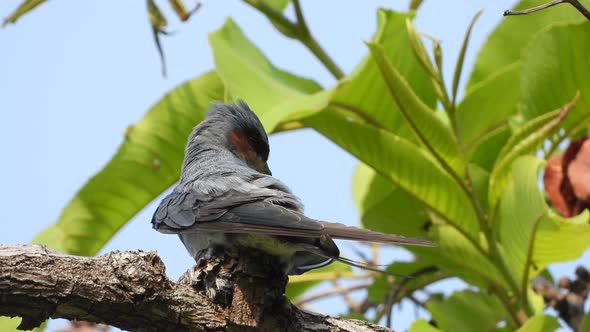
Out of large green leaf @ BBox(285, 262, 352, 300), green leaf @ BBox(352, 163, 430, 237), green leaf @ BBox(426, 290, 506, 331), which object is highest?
green leaf @ BBox(352, 163, 430, 237)

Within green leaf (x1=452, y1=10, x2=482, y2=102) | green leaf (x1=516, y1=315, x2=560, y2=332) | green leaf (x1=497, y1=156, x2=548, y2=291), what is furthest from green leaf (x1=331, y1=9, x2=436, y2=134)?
green leaf (x1=516, y1=315, x2=560, y2=332)

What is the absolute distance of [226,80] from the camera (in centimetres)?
422

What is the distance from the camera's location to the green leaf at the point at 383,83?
434 cm

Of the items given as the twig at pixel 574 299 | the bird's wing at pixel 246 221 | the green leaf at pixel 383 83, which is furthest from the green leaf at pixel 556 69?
the bird's wing at pixel 246 221

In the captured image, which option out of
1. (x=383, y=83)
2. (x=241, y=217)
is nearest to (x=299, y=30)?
(x=383, y=83)

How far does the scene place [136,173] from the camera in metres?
4.73

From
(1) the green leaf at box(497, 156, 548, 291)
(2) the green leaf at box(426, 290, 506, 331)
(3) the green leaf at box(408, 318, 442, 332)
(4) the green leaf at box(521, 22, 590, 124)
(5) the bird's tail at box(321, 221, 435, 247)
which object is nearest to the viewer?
(5) the bird's tail at box(321, 221, 435, 247)

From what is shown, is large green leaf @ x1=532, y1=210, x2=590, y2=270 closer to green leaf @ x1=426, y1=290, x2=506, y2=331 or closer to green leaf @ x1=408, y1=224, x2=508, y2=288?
green leaf @ x1=408, y1=224, x2=508, y2=288

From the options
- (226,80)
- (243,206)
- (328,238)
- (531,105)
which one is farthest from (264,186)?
(531,105)

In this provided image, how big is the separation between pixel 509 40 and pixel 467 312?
1.48 metres

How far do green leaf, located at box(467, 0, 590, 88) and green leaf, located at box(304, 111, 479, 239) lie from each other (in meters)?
0.86

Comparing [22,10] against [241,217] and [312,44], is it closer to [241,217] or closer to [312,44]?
[312,44]

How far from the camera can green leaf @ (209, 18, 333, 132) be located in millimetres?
4027

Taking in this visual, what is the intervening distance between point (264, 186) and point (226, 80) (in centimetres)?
91
